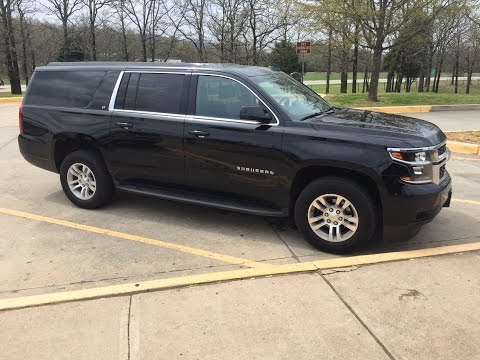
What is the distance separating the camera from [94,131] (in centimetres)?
562

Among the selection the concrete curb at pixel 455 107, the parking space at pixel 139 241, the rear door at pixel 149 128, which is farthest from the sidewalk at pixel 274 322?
the concrete curb at pixel 455 107

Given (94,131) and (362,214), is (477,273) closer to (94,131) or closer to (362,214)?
(362,214)

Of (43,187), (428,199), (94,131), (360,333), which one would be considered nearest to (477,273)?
(428,199)

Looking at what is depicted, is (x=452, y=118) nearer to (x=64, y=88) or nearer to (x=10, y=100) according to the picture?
(x=64, y=88)

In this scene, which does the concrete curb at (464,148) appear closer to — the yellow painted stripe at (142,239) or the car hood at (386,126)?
the car hood at (386,126)

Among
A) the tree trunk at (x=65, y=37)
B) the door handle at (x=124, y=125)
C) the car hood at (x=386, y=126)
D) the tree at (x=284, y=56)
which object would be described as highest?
the tree trunk at (x=65, y=37)

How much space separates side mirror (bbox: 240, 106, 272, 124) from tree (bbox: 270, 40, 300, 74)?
88.4ft

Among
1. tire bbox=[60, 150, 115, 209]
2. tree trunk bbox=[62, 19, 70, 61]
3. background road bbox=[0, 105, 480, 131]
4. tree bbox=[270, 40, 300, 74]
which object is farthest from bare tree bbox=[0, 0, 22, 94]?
tire bbox=[60, 150, 115, 209]

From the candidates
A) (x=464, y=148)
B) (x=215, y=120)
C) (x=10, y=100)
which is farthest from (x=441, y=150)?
Result: (x=10, y=100)

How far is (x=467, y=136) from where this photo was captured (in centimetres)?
1058

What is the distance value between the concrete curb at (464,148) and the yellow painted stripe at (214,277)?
17.5 ft

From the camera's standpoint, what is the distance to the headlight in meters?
4.18

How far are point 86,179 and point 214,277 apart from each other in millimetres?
2715

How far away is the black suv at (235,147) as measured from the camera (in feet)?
14.1
